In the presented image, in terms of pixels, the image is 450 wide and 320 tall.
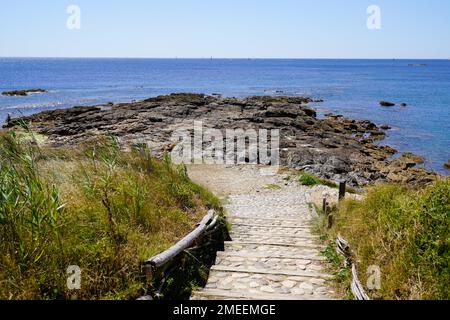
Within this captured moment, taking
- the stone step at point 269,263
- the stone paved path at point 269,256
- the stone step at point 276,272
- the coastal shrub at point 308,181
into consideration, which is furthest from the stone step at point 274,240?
the coastal shrub at point 308,181

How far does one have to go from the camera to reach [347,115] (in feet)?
137

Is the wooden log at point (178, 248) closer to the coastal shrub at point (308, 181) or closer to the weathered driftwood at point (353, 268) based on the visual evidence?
the weathered driftwood at point (353, 268)

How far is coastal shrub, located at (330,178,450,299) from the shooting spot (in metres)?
4.45

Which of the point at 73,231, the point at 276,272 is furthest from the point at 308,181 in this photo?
the point at 73,231

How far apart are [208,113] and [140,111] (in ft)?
19.6

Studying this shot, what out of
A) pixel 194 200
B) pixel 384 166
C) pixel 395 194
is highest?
pixel 395 194

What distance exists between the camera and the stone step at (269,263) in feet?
21.6

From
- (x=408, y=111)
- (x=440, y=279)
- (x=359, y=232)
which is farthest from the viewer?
(x=408, y=111)

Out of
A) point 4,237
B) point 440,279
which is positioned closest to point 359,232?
point 440,279

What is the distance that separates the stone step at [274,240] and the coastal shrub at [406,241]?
152cm
